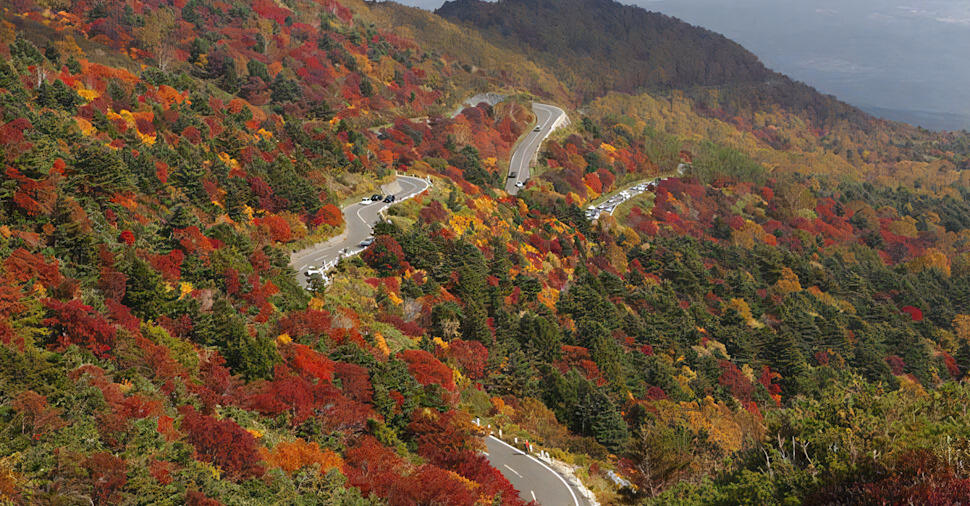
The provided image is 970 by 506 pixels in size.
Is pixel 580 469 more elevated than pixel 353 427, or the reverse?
pixel 353 427

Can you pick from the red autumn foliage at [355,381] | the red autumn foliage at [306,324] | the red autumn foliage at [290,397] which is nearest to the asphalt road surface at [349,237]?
the red autumn foliage at [306,324]

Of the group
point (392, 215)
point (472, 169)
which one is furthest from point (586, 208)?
point (392, 215)

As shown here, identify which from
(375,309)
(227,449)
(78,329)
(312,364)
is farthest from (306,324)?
(227,449)

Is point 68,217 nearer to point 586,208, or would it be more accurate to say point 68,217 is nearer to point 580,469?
point 580,469

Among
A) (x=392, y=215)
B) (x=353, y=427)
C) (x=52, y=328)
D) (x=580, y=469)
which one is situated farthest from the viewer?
(x=392, y=215)

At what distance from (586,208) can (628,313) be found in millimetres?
30184

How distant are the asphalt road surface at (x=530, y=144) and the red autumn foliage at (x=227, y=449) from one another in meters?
68.0

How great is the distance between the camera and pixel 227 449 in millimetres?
19172

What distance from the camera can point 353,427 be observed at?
25.1 m

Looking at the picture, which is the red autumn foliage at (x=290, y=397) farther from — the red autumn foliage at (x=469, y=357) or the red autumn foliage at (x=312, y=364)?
the red autumn foliage at (x=469, y=357)

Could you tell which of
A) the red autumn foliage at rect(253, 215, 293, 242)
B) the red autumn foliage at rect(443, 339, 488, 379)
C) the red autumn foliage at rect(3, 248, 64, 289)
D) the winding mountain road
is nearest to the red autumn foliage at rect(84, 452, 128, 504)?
the red autumn foliage at rect(3, 248, 64, 289)

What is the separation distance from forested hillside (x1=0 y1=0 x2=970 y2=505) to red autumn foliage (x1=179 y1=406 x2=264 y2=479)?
81 millimetres

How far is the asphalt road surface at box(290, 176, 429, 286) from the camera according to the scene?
42594 mm

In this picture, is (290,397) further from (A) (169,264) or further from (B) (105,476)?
(A) (169,264)
